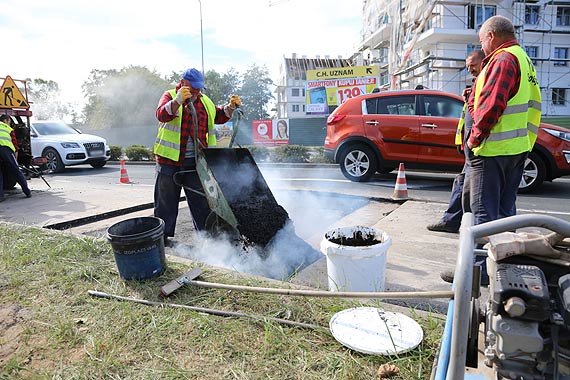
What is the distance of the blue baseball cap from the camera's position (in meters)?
3.51

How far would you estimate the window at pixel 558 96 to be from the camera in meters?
28.2

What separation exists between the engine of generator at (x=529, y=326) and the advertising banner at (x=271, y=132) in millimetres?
19321

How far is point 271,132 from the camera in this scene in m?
20.4

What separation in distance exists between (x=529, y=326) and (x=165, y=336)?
5.65 feet

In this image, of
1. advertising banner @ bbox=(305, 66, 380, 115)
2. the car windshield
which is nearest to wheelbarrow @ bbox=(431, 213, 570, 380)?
the car windshield

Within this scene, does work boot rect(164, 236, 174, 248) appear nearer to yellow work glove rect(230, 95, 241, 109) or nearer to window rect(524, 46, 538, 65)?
yellow work glove rect(230, 95, 241, 109)

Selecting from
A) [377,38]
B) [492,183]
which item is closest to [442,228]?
[492,183]

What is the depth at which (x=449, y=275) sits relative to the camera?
9.55ft

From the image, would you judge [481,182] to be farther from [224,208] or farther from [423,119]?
[423,119]

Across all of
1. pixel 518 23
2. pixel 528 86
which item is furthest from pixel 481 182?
pixel 518 23

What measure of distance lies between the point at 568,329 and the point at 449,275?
5.59 feet

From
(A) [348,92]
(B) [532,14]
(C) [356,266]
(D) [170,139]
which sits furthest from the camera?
(B) [532,14]

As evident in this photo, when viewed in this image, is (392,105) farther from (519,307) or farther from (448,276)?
(519,307)

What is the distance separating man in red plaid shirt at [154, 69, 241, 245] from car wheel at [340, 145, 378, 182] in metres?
4.06
